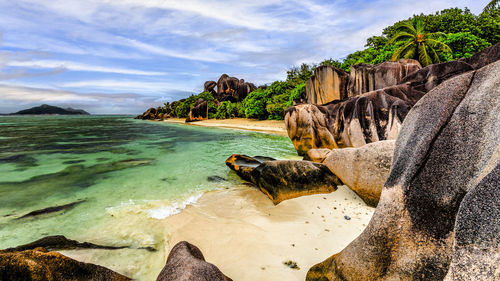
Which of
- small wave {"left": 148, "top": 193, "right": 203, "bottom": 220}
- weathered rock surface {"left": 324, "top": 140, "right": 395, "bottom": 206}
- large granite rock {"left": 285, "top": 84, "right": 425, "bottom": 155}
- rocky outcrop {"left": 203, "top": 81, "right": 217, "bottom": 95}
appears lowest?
small wave {"left": 148, "top": 193, "right": 203, "bottom": 220}

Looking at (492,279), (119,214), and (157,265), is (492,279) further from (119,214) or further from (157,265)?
(119,214)

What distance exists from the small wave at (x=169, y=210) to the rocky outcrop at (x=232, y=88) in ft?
168

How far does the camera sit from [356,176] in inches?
198

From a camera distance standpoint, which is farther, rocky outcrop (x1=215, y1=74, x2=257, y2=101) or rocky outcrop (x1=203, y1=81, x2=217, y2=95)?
rocky outcrop (x1=203, y1=81, x2=217, y2=95)

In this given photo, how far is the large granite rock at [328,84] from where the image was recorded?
1403 cm

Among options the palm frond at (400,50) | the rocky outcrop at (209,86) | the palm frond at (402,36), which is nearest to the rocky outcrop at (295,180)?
the palm frond at (400,50)

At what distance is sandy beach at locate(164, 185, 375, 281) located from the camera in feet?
10.6

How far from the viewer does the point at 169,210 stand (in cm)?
553

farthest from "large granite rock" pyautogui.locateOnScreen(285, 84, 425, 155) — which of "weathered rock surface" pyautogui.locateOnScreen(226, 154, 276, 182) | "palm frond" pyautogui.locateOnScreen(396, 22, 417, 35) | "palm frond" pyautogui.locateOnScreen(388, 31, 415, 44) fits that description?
"palm frond" pyautogui.locateOnScreen(396, 22, 417, 35)

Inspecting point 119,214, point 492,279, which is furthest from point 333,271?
point 119,214

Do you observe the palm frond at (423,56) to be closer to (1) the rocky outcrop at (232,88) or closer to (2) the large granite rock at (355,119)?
(2) the large granite rock at (355,119)

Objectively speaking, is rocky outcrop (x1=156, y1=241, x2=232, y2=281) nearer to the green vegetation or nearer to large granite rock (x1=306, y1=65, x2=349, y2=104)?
large granite rock (x1=306, y1=65, x2=349, y2=104)

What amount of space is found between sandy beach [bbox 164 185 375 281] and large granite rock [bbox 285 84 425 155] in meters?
4.66

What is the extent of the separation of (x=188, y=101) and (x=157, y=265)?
195 feet
